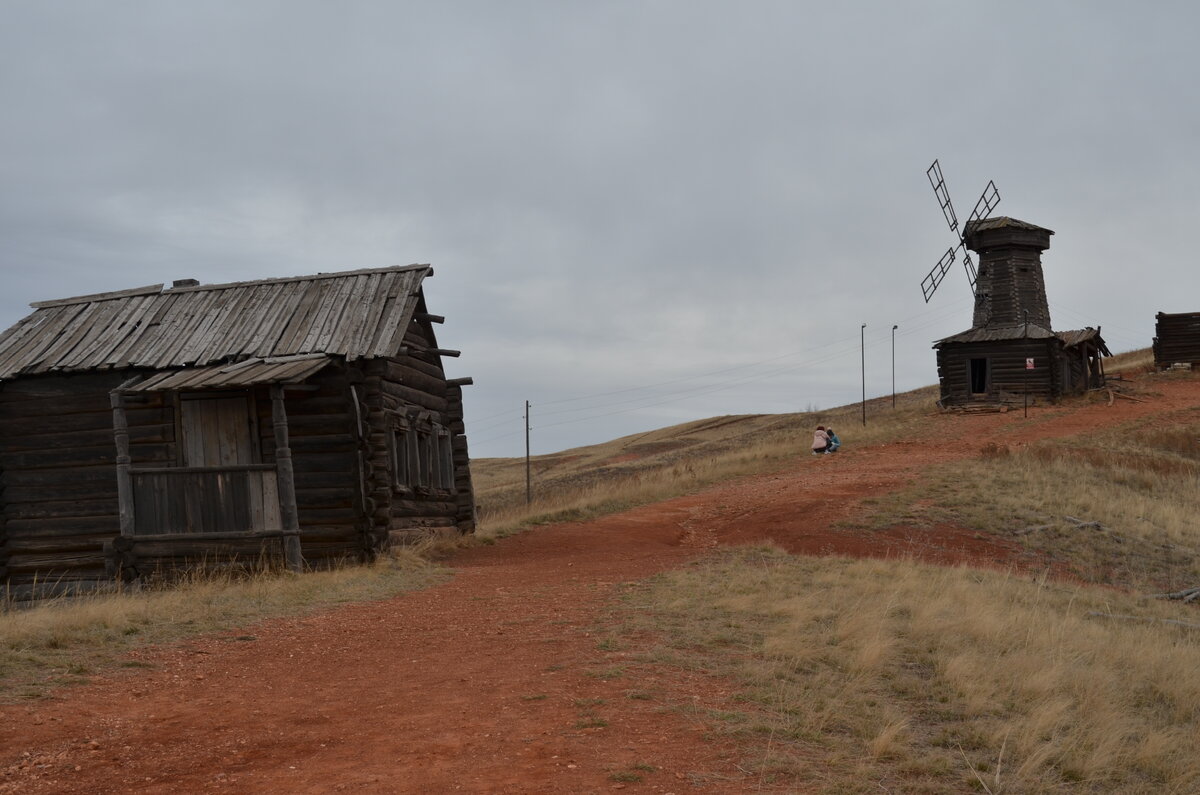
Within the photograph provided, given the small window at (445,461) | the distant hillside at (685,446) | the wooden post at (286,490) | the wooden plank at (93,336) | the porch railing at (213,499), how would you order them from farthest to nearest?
the distant hillside at (685,446)
the small window at (445,461)
the wooden plank at (93,336)
the porch railing at (213,499)
the wooden post at (286,490)

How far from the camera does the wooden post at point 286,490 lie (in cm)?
1589

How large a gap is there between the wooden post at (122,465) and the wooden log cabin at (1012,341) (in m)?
36.2

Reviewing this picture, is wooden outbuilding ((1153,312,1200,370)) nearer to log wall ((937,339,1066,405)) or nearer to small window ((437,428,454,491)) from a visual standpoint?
log wall ((937,339,1066,405))

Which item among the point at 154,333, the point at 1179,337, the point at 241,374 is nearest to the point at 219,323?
the point at 154,333

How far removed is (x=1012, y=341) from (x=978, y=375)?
2499 millimetres

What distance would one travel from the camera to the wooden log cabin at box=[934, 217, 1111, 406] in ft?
143

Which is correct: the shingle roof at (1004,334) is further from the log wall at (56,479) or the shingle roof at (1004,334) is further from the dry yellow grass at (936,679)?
the log wall at (56,479)

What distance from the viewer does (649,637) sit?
9461 millimetres

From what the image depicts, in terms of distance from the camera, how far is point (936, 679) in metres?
8.27

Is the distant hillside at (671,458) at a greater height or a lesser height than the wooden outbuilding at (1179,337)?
lesser

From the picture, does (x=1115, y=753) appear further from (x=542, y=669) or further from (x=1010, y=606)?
(x=1010, y=606)

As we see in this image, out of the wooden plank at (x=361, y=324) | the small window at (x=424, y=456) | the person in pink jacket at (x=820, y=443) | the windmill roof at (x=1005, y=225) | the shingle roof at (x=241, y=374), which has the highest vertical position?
the windmill roof at (x=1005, y=225)

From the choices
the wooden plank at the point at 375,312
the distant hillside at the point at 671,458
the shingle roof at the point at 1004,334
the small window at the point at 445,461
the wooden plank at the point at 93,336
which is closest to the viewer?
the wooden plank at the point at 375,312

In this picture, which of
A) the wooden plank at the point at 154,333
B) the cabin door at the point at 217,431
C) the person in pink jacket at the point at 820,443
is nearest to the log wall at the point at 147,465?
the cabin door at the point at 217,431
